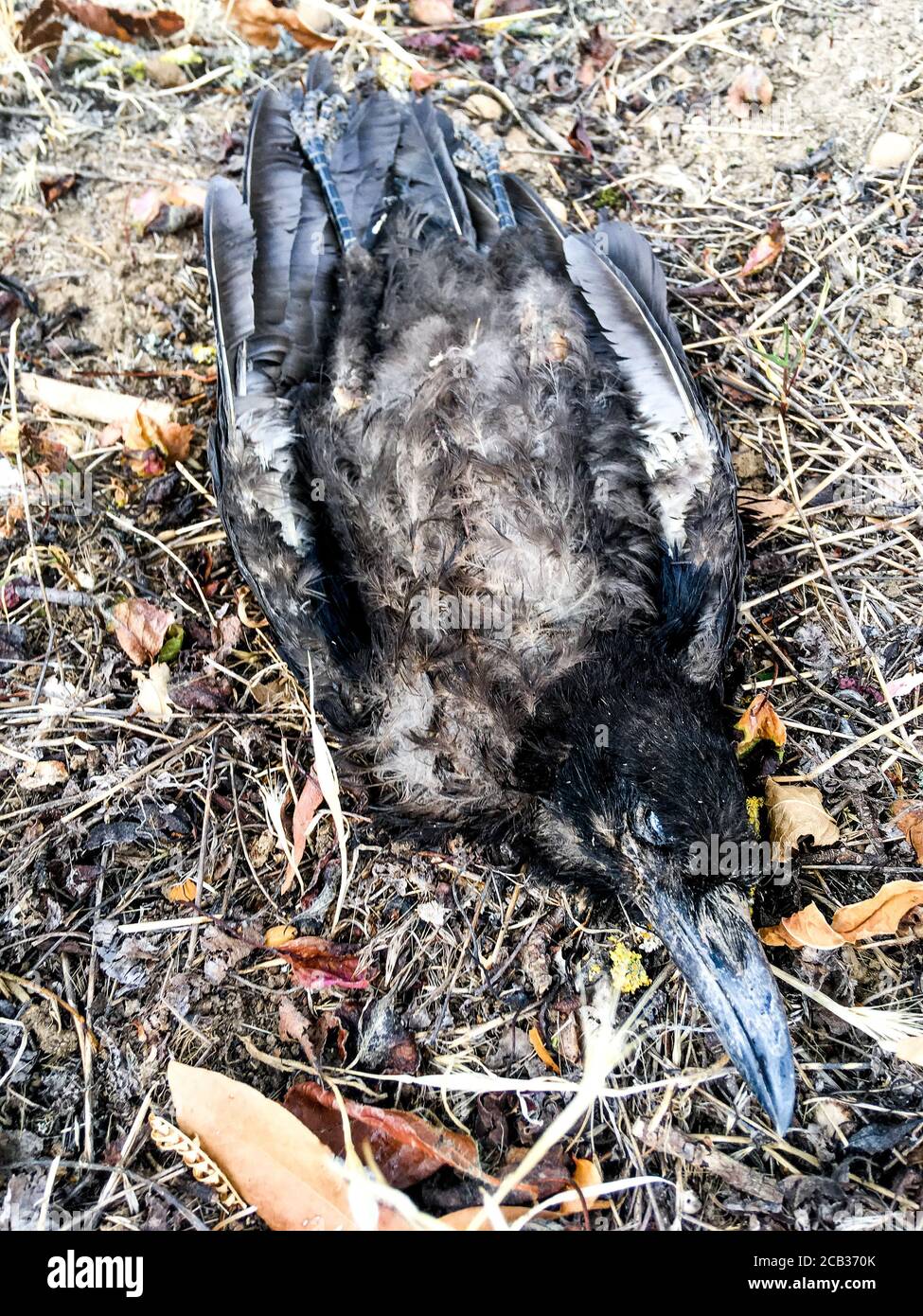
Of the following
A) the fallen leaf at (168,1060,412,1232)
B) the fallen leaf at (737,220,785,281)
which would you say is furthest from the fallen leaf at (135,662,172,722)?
the fallen leaf at (737,220,785,281)

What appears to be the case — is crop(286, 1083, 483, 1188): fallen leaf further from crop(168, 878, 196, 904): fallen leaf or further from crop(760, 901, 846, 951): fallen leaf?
crop(760, 901, 846, 951): fallen leaf

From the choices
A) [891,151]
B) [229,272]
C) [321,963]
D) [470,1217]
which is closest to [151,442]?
[229,272]

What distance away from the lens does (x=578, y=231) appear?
3324mm

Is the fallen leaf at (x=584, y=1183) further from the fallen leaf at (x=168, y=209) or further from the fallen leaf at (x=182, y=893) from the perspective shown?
the fallen leaf at (x=168, y=209)

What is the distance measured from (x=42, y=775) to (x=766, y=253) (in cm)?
280

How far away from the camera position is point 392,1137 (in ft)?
6.91

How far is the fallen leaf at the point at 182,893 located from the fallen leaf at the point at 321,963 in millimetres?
274

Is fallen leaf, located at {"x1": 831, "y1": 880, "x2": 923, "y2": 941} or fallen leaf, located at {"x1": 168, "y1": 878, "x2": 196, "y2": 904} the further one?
fallen leaf, located at {"x1": 168, "y1": 878, "x2": 196, "y2": 904}

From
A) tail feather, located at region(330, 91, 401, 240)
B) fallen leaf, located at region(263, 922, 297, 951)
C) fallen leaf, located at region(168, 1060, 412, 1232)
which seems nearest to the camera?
fallen leaf, located at region(168, 1060, 412, 1232)

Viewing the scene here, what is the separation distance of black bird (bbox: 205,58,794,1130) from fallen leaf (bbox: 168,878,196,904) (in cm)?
54

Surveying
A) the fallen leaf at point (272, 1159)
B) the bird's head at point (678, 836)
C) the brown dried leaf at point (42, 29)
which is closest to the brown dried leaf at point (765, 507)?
the bird's head at point (678, 836)

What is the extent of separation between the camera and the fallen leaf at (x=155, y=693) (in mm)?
2619

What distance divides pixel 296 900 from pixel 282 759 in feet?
1.26

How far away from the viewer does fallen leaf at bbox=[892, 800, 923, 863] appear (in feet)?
7.77
